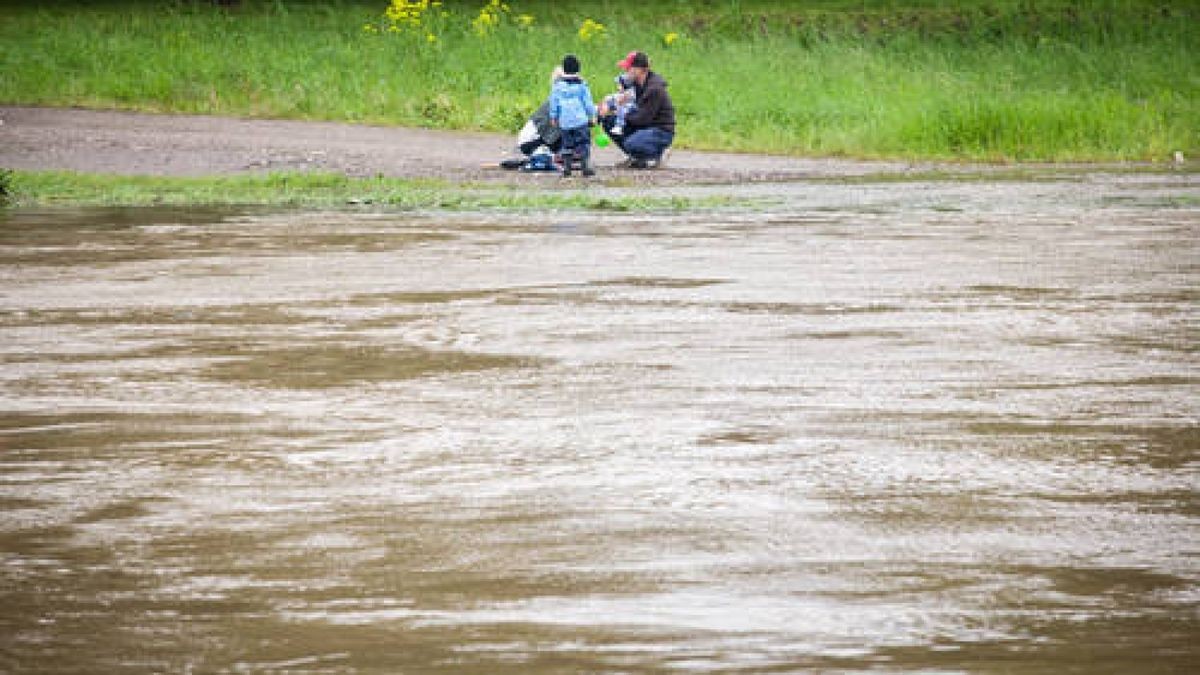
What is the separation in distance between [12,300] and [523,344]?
3.71m

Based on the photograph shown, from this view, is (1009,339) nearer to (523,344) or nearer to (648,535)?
(523,344)

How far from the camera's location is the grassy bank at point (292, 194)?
20.3m

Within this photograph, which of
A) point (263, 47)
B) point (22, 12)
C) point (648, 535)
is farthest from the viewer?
point (22, 12)

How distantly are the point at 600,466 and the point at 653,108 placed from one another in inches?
707

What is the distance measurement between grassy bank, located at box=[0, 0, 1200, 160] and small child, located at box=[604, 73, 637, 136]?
274 centimetres

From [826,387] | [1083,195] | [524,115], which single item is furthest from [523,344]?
[524,115]

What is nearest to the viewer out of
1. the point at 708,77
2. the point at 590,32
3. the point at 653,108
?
the point at 653,108

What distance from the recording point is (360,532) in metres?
6.48

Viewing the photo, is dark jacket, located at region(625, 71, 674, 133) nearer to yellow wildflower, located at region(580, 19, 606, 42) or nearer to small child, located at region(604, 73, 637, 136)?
small child, located at region(604, 73, 637, 136)

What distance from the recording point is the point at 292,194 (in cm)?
2150

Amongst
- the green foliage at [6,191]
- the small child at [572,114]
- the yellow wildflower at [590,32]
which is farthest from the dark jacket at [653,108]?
the yellow wildflower at [590,32]

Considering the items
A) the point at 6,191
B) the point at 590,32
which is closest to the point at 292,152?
the point at 6,191

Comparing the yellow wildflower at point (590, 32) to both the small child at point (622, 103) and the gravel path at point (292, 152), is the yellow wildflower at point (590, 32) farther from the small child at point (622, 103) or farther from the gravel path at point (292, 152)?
the small child at point (622, 103)

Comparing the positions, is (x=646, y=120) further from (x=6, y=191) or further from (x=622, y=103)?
(x=6, y=191)
